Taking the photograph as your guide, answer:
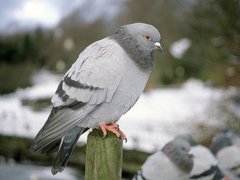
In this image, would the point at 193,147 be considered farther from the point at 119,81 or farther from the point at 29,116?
the point at 29,116

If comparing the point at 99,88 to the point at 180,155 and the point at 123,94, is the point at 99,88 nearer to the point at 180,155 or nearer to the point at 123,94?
the point at 123,94

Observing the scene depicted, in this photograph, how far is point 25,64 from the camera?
37.4 feet

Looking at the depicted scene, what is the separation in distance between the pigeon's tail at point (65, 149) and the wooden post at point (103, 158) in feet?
0.54

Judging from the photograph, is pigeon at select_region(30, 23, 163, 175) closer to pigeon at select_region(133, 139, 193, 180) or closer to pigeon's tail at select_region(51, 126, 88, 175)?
pigeon's tail at select_region(51, 126, 88, 175)

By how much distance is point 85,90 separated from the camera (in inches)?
68.0

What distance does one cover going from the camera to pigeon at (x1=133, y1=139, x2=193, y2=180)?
290 cm

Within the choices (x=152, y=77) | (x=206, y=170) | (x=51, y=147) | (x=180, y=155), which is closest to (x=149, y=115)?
(x=152, y=77)

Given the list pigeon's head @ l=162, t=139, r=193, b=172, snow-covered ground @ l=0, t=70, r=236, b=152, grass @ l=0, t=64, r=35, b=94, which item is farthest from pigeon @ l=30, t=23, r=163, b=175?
grass @ l=0, t=64, r=35, b=94

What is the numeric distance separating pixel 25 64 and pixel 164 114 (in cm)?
686

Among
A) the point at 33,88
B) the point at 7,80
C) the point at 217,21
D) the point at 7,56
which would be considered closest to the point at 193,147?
the point at 217,21

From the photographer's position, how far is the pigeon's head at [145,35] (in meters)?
1.82

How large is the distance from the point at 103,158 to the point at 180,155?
62.4 inches

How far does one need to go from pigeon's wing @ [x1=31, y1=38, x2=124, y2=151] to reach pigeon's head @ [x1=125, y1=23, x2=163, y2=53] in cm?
18

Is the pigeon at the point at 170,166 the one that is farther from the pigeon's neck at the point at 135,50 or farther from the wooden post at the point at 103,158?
the pigeon's neck at the point at 135,50
